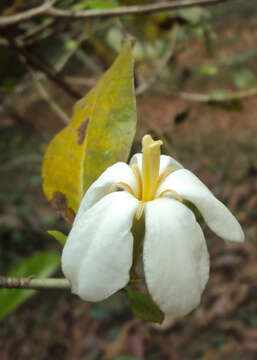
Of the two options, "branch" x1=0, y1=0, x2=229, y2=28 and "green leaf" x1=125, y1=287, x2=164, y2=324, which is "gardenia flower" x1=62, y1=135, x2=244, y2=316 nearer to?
"green leaf" x1=125, y1=287, x2=164, y2=324

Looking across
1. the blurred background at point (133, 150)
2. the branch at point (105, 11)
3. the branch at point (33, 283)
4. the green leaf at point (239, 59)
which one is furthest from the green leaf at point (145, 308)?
the green leaf at point (239, 59)

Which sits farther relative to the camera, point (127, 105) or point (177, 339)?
point (177, 339)

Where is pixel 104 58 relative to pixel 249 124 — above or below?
above

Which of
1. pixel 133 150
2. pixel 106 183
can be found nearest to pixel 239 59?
pixel 133 150

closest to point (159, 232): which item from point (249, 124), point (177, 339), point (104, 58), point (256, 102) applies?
point (104, 58)

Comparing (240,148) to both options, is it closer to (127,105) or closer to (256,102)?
(256,102)

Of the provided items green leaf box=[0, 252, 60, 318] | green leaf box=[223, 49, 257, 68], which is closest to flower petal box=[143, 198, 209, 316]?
green leaf box=[0, 252, 60, 318]

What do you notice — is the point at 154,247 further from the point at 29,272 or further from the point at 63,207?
the point at 29,272
